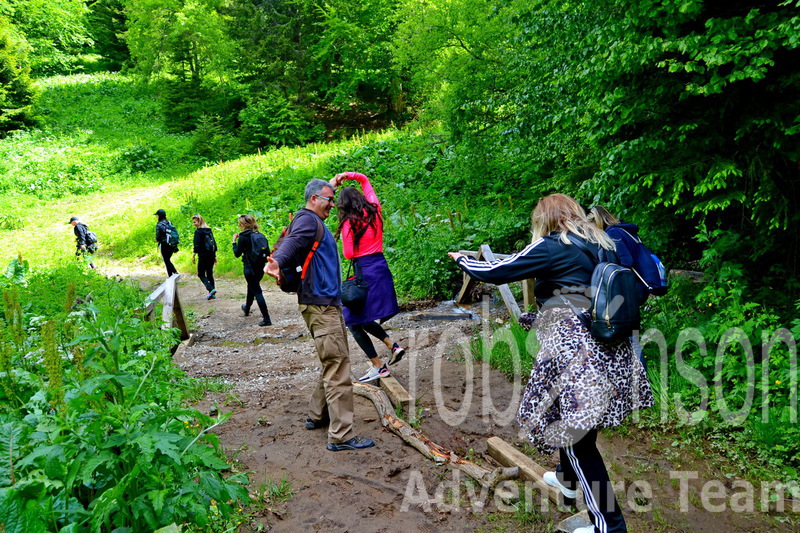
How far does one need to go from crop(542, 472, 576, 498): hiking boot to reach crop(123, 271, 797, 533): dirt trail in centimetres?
15

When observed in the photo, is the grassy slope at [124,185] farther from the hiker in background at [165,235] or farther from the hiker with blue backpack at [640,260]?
the hiker with blue backpack at [640,260]

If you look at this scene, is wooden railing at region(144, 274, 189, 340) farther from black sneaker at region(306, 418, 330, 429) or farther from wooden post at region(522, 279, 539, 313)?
wooden post at region(522, 279, 539, 313)

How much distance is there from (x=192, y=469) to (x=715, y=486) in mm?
3820

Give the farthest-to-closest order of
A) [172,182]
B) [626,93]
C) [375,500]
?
[172,182] < [626,93] < [375,500]

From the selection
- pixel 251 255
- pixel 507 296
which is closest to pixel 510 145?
pixel 507 296

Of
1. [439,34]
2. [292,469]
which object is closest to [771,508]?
[292,469]

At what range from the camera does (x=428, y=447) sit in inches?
174

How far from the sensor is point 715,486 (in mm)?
4191

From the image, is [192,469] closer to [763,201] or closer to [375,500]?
[375,500]

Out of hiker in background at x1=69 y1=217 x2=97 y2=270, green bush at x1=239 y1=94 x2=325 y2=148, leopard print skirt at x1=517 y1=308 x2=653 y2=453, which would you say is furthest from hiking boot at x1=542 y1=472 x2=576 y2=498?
green bush at x1=239 y1=94 x2=325 y2=148

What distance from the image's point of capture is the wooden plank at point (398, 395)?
17.5 feet

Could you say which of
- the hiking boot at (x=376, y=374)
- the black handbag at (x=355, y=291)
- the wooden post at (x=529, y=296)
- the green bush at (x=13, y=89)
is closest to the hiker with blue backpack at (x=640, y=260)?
the black handbag at (x=355, y=291)

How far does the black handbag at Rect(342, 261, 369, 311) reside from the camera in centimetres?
549

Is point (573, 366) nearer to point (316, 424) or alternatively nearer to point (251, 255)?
point (316, 424)
